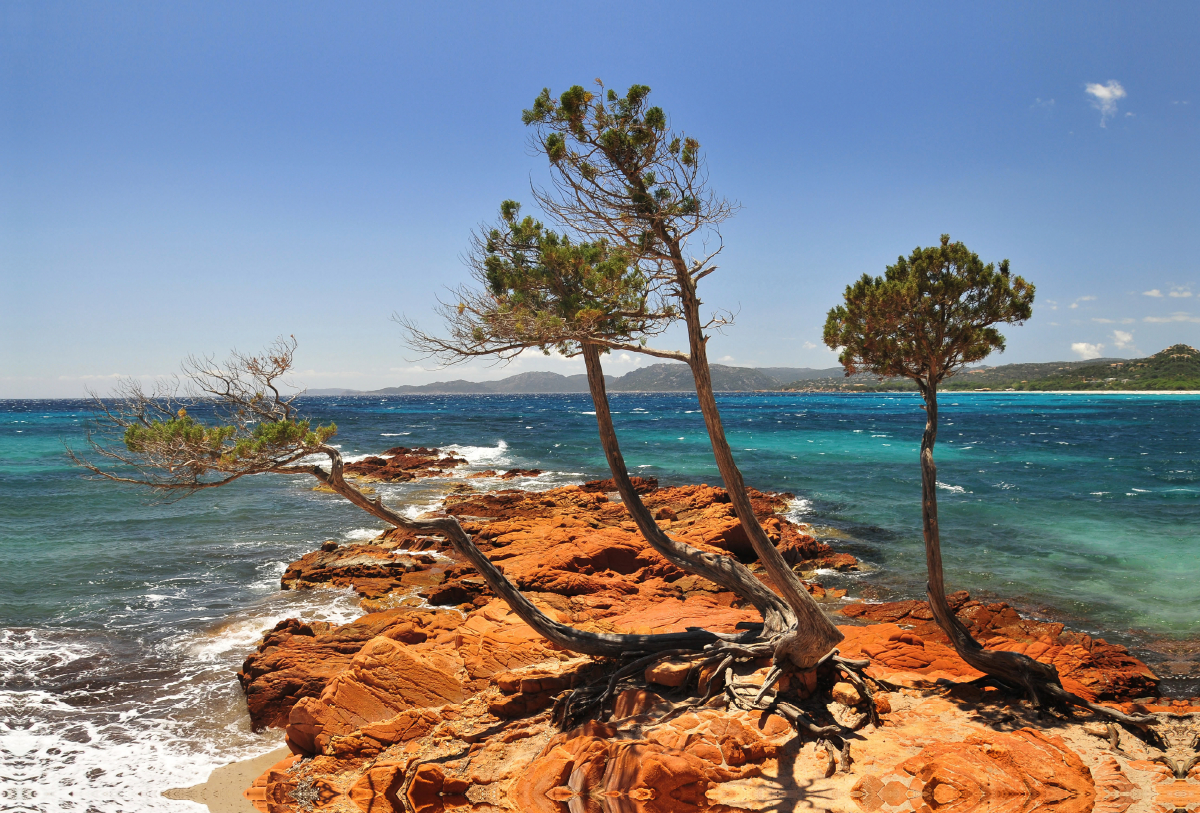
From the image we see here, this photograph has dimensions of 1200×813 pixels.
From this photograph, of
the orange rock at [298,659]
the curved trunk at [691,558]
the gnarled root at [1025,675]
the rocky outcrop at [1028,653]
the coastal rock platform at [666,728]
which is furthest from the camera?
the rocky outcrop at [1028,653]

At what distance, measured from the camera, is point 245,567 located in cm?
1631

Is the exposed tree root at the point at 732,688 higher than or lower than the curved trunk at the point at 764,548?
lower

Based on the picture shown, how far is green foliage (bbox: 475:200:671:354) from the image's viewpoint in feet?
23.6

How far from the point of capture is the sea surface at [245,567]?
27.1 feet

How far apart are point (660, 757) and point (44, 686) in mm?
10213

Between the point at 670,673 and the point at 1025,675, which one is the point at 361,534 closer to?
the point at 670,673

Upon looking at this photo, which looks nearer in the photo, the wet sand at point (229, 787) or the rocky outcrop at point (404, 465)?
the wet sand at point (229, 787)

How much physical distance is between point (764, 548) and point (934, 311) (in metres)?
4.01

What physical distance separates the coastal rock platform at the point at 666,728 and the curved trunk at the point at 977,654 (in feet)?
0.77

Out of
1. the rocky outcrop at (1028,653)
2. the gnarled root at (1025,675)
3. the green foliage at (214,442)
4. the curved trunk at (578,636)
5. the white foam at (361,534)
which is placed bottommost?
the white foam at (361,534)

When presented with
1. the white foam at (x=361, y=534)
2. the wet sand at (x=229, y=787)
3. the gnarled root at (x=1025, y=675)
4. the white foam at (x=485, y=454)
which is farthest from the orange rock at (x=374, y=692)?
the white foam at (x=485, y=454)

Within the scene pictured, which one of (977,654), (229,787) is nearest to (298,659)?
(229,787)

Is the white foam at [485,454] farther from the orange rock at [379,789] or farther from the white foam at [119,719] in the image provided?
the orange rock at [379,789]

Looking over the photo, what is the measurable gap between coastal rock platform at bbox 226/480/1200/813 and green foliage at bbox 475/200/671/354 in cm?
423
